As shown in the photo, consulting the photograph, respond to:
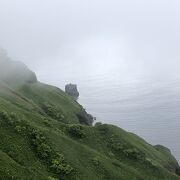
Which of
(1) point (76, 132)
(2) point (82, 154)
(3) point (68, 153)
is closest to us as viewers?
(3) point (68, 153)

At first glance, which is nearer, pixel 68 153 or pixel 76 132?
pixel 68 153

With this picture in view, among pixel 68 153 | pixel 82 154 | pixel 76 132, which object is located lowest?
pixel 68 153

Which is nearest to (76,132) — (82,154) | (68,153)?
(82,154)

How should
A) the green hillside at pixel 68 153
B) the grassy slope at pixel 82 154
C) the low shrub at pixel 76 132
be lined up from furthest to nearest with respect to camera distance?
the low shrub at pixel 76 132 < the green hillside at pixel 68 153 < the grassy slope at pixel 82 154

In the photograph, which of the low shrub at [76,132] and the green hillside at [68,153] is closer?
the green hillside at [68,153]

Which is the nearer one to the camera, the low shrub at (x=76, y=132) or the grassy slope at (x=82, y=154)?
the grassy slope at (x=82, y=154)

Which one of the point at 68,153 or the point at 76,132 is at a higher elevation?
the point at 76,132

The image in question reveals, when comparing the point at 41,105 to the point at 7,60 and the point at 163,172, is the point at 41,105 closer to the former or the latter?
the point at 163,172

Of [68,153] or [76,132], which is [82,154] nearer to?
[68,153]

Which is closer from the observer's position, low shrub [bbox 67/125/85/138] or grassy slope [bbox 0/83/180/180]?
grassy slope [bbox 0/83/180/180]

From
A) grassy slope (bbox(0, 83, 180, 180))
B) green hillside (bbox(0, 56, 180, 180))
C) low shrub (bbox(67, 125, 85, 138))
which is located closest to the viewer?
grassy slope (bbox(0, 83, 180, 180))

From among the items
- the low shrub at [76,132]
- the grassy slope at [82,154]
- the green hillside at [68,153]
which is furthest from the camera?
the low shrub at [76,132]

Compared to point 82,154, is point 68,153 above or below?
below

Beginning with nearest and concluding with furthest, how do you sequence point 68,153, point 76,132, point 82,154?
point 68,153
point 82,154
point 76,132
